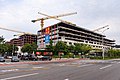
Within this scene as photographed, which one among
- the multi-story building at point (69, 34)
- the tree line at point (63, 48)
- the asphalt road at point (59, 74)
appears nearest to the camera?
the asphalt road at point (59, 74)

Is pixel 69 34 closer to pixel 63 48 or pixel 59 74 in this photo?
pixel 63 48

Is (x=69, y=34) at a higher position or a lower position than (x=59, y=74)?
higher

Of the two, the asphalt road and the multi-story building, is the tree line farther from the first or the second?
the asphalt road

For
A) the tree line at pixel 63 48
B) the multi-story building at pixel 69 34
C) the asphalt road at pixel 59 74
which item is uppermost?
the multi-story building at pixel 69 34

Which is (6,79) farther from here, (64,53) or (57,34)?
(57,34)

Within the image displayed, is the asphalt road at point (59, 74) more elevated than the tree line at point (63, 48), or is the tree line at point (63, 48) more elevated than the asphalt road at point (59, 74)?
the tree line at point (63, 48)

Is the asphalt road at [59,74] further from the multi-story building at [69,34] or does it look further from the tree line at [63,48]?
Answer: the multi-story building at [69,34]

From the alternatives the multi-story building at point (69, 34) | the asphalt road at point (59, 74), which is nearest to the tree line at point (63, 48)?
the multi-story building at point (69, 34)

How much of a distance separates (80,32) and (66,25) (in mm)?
16463

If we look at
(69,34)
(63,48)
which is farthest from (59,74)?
(69,34)

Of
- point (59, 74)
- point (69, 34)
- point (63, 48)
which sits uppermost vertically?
point (69, 34)

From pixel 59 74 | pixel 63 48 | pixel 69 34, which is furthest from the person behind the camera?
pixel 69 34

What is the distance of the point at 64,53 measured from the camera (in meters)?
115

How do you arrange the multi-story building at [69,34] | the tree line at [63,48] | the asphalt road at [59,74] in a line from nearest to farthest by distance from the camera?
the asphalt road at [59,74], the tree line at [63,48], the multi-story building at [69,34]
